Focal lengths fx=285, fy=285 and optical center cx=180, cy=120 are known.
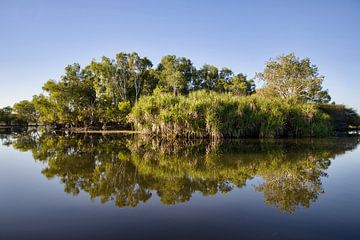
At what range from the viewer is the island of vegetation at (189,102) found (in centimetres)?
2425

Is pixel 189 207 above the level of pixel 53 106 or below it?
below

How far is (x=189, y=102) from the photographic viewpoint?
79.5 ft

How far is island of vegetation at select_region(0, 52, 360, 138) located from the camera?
79.6 ft

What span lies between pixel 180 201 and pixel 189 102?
59.2 feet

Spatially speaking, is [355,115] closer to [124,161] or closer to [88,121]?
[88,121]

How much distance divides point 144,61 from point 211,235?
46.6 m

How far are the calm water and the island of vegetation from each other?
42.8ft

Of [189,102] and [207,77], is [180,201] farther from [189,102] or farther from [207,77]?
[207,77]

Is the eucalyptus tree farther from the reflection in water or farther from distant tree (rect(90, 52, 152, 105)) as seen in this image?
the reflection in water

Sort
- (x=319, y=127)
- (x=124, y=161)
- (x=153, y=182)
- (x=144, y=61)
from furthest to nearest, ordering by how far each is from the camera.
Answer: (x=144, y=61), (x=319, y=127), (x=124, y=161), (x=153, y=182)

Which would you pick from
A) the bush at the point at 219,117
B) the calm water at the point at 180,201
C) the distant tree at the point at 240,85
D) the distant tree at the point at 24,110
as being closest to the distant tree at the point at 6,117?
the distant tree at the point at 24,110

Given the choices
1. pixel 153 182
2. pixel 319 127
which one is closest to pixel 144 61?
pixel 319 127

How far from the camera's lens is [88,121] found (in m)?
43.1

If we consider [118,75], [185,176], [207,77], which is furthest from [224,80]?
[185,176]
